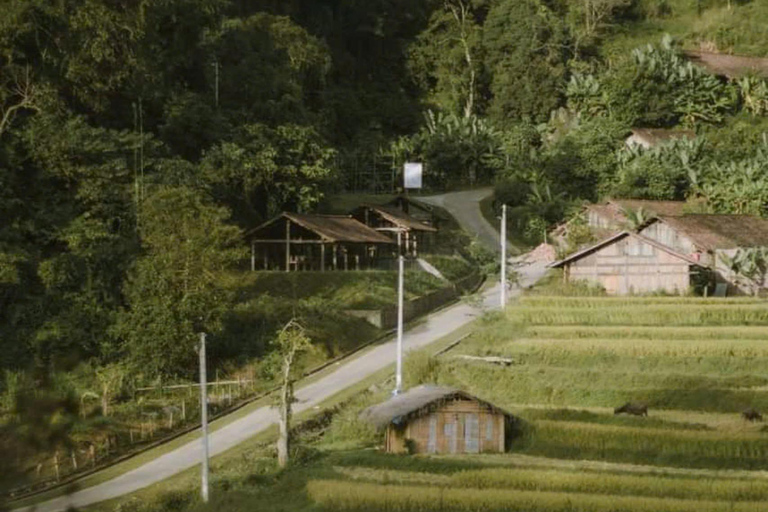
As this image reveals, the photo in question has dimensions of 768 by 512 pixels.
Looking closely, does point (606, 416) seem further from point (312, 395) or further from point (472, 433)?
point (312, 395)

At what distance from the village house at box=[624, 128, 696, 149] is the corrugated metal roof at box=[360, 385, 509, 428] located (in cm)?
3769

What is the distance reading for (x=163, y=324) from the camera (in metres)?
33.0

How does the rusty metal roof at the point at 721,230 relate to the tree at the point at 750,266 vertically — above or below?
above

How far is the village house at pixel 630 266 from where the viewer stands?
39.9 metres

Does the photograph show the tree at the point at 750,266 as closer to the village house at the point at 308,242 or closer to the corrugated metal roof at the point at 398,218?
the village house at the point at 308,242

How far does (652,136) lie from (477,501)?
150 feet

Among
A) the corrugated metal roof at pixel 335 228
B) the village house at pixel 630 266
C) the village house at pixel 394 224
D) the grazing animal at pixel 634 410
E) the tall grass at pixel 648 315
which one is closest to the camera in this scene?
the grazing animal at pixel 634 410

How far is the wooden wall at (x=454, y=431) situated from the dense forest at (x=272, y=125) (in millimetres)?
9879

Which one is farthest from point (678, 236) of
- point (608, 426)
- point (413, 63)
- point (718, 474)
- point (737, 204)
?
point (413, 63)

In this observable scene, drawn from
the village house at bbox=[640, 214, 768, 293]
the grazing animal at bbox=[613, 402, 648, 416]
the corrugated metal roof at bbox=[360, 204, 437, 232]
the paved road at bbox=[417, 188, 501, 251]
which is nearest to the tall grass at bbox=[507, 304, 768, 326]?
the village house at bbox=[640, 214, 768, 293]

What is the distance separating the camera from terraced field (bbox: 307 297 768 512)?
20.5m

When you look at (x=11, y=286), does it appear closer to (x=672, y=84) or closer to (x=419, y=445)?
(x=419, y=445)

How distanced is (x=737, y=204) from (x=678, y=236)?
858 cm

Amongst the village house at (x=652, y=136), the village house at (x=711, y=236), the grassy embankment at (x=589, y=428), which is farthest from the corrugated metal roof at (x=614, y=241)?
the village house at (x=652, y=136)
